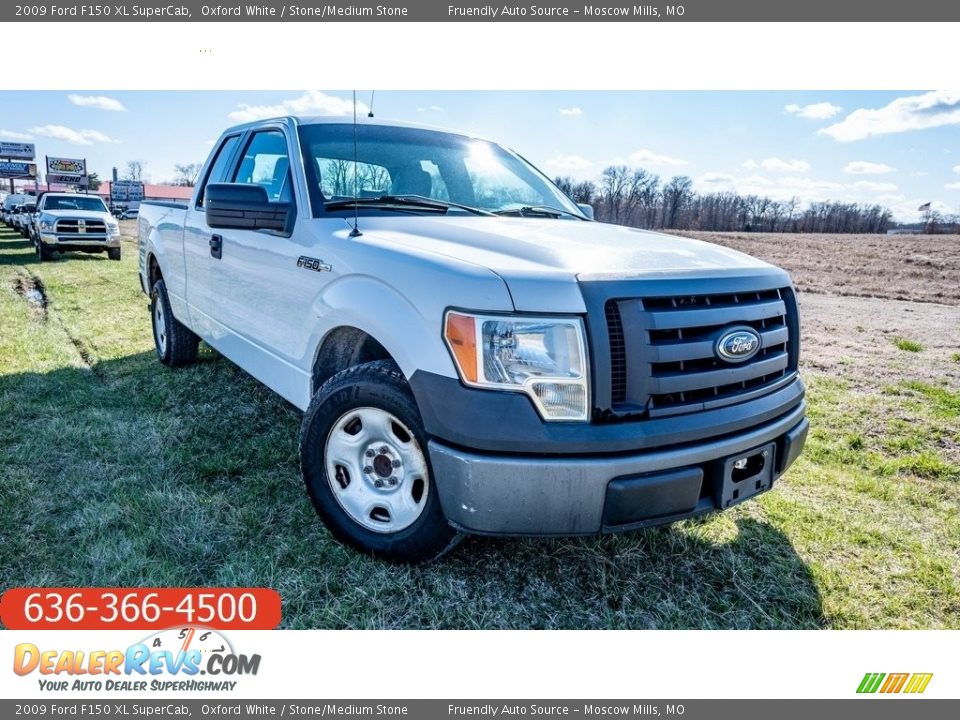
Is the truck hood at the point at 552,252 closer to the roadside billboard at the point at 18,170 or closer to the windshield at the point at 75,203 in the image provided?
the windshield at the point at 75,203

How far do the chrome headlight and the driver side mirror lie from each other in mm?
1526

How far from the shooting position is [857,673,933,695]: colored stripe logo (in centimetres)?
211

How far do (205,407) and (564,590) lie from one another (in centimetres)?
301

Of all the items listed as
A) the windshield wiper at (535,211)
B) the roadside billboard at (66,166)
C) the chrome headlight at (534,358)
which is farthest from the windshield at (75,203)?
the roadside billboard at (66,166)

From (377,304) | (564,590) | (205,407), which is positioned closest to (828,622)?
(564,590)

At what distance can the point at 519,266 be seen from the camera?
2.18 metres

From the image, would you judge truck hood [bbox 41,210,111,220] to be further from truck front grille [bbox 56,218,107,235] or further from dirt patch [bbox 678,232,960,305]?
dirt patch [bbox 678,232,960,305]

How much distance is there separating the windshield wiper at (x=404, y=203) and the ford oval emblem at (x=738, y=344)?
146 centimetres

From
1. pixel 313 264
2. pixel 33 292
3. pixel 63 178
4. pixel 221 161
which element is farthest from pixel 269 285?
pixel 63 178

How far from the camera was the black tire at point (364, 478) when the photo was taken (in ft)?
7.58

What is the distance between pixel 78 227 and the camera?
1566 centimetres

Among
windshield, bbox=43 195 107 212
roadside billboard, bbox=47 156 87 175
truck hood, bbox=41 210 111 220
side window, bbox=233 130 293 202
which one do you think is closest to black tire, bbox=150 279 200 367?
side window, bbox=233 130 293 202
